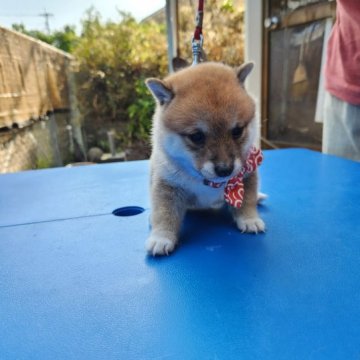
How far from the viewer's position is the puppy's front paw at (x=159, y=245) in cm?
104

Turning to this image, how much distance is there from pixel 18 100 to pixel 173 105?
2.64 m

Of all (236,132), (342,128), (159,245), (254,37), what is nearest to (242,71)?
(236,132)

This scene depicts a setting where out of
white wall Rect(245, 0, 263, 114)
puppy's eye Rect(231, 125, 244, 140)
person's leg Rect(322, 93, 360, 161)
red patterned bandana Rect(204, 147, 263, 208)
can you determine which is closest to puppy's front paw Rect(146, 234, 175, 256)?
red patterned bandana Rect(204, 147, 263, 208)

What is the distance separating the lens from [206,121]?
3.20ft

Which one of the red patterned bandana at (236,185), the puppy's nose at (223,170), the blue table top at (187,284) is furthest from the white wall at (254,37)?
the puppy's nose at (223,170)

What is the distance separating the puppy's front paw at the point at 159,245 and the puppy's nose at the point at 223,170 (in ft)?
0.92

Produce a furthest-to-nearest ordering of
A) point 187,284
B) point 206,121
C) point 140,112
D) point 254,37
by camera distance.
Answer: point 140,112, point 254,37, point 206,121, point 187,284

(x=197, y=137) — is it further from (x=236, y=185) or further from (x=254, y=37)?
(x=254, y=37)

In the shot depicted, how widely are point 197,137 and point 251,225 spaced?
385 millimetres

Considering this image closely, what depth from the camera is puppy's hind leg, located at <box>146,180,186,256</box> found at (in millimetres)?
1052

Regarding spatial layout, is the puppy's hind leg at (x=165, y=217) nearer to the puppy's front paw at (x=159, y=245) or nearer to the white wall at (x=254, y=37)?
the puppy's front paw at (x=159, y=245)

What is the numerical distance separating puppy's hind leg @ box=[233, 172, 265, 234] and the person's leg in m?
1.06

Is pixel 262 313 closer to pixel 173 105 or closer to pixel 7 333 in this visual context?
pixel 7 333

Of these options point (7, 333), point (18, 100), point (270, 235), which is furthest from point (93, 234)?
point (18, 100)
